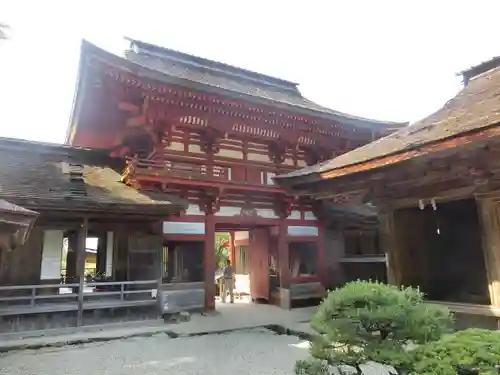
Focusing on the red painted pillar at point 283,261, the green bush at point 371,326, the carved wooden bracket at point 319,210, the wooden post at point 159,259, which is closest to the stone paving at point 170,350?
the wooden post at point 159,259

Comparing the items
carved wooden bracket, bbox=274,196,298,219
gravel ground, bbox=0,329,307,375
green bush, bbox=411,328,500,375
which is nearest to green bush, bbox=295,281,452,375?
green bush, bbox=411,328,500,375

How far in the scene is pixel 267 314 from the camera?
1101 centimetres

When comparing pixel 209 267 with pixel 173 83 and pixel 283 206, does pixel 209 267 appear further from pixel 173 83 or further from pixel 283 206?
pixel 173 83

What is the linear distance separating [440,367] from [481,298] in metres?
3.88

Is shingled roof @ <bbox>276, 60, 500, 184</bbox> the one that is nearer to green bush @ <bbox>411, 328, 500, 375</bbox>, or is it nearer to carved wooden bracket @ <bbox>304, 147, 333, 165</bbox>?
green bush @ <bbox>411, 328, 500, 375</bbox>

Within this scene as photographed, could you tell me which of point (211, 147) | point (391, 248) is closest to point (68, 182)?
point (211, 147)

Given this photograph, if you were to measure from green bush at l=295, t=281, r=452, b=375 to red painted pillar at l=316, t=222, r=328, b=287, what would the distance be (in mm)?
9550

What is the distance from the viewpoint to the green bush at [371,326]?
11.2ft

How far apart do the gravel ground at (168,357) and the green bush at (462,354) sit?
309 centimetres

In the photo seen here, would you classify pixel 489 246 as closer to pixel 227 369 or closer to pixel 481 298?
pixel 481 298

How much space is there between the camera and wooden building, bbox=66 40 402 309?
1030 centimetres

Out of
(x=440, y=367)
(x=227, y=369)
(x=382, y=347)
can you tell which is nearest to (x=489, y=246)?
(x=382, y=347)

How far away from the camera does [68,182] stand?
9703mm

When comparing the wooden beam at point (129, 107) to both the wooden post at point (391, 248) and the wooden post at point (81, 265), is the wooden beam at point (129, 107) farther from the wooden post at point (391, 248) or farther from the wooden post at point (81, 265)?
the wooden post at point (391, 248)
